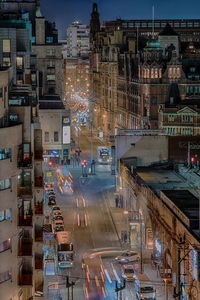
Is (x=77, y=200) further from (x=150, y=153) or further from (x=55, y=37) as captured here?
(x=55, y=37)

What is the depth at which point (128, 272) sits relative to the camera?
2557 inches

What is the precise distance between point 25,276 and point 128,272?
80.9 ft

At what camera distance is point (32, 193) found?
139ft

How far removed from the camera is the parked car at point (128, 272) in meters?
64.1

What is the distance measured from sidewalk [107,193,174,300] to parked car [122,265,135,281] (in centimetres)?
178

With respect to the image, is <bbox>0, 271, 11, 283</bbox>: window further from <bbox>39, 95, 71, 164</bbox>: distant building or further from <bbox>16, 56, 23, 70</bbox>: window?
<bbox>39, 95, 71, 164</bbox>: distant building

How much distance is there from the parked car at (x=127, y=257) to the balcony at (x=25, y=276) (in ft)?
93.8

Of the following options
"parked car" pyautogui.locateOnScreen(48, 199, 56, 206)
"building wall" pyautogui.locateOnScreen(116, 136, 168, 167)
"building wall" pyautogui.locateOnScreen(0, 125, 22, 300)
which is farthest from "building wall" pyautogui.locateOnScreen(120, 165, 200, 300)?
"building wall" pyautogui.locateOnScreen(116, 136, 168, 167)

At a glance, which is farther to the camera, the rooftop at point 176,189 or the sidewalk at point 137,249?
the sidewalk at point 137,249

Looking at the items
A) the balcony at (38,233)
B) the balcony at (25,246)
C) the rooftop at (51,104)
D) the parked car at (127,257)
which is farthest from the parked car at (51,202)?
the balcony at (25,246)

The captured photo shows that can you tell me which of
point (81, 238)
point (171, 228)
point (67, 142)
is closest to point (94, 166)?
point (67, 142)

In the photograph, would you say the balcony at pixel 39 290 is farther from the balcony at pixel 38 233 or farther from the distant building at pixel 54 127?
the distant building at pixel 54 127

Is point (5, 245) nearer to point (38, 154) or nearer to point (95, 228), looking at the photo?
point (38, 154)

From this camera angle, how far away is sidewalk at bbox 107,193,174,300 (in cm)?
6094
